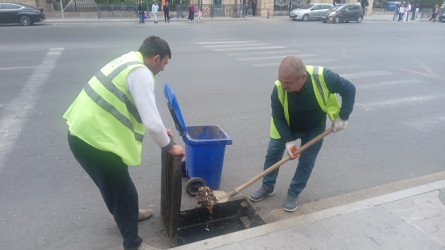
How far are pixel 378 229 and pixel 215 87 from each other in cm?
520

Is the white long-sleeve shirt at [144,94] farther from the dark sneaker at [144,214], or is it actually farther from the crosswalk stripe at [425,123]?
the crosswalk stripe at [425,123]

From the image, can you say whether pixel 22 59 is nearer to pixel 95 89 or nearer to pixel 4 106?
pixel 4 106

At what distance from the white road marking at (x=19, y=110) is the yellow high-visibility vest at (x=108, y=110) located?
2496 millimetres

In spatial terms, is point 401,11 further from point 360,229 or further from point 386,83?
point 360,229

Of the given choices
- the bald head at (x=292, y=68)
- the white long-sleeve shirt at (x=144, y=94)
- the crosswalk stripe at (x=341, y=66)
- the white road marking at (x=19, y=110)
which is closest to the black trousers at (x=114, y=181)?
the white long-sleeve shirt at (x=144, y=94)

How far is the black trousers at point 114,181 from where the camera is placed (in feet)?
7.71

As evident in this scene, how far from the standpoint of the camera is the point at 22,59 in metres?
10.1

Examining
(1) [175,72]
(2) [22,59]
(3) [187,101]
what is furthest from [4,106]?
(2) [22,59]

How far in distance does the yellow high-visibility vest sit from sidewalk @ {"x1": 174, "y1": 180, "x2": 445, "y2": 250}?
1.07 m

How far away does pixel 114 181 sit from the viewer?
2441 mm

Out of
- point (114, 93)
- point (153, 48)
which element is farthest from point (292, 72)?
point (114, 93)

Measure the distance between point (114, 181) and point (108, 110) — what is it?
0.53 metres

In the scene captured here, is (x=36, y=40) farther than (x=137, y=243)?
Yes

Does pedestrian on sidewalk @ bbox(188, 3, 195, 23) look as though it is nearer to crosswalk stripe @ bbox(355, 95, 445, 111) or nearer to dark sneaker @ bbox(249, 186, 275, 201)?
crosswalk stripe @ bbox(355, 95, 445, 111)
